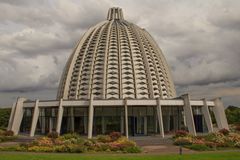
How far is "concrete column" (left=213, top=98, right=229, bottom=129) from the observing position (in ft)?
216

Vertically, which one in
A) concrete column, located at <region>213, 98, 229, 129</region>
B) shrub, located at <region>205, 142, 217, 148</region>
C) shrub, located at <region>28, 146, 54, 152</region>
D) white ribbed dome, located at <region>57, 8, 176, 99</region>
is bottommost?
shrub, located at <region>28, 146, 54, 152</region>

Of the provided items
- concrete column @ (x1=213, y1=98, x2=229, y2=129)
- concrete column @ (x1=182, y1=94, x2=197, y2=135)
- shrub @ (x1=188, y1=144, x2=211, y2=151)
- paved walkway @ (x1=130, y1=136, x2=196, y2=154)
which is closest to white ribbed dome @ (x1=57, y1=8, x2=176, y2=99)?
concrete column @ (x1=213, y1=98, x2=229, y2=129)

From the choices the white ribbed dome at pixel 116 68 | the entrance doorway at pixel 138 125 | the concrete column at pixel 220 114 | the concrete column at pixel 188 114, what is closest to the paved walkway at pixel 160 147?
the concrete column at pixel 188 114

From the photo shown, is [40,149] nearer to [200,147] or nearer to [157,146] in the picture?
[157,146]

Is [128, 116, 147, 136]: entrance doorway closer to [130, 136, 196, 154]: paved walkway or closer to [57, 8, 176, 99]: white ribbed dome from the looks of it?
[57, 8, 176, 99]: white ribbed dome

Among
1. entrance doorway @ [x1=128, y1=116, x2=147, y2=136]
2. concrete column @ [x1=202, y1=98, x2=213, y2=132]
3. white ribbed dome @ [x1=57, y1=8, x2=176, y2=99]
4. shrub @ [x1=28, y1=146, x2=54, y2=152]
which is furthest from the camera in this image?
white ribbed dome @ [x1=57, y1=8, x2=176, y2=99]

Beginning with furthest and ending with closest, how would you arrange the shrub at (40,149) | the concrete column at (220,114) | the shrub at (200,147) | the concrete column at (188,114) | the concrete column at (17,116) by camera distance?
1. the concrete column at (220,114)
2. the concrete column at (17,116)
3. the concrete column at (188,114)
4. the shrub at (200,147)
5. the shrub at (40,149)

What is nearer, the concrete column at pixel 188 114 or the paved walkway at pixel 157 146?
the paved walkway at pixel 157 146

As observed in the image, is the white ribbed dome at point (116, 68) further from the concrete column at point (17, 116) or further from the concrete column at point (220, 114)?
the concrete column at point (220, 114)

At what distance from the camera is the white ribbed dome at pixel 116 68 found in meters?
75.0

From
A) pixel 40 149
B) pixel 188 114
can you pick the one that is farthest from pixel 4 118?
→ pixel 40 149

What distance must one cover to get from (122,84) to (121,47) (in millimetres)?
11317

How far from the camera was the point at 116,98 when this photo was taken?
63750 millimetres

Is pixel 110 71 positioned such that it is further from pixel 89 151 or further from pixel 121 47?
pixel 89 151
